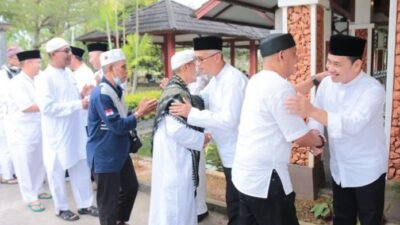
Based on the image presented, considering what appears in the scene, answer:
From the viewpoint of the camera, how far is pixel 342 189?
2643 millimetres

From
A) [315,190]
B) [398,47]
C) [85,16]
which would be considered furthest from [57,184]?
[85,16]

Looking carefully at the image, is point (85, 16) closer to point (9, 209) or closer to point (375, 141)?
point (9, 209)

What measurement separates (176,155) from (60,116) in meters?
1.65

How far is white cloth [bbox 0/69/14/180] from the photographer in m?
5.53

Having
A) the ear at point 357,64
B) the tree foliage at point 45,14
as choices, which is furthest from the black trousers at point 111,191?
the tree foliage at point 45,14

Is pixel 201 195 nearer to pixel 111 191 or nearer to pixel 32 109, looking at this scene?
pixel 111 191

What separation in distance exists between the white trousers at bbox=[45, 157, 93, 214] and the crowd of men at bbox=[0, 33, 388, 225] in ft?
0.04

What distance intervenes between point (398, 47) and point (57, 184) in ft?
12.7

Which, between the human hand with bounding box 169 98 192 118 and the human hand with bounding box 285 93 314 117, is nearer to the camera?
the human hand with bounding box 285 93 314 117

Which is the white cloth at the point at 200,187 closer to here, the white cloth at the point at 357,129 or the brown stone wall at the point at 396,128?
the white cloth at the point at 357,129

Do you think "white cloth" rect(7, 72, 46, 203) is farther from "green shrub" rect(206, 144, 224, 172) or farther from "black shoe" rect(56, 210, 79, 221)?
"green shrub" rect(206, 144, 224, 172)

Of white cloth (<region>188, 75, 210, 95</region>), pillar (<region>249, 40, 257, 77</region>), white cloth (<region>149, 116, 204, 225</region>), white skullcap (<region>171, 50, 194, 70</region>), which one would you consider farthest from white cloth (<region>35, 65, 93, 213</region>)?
pillar (<region>249, 40, 257, 77</region>)

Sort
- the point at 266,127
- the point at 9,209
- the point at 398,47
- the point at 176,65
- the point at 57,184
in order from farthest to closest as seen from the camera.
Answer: the point at 9,209, the point at 57,184, the point at 398,47, the point at 176,65, the point at 266,127

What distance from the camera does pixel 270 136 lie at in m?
2.15
